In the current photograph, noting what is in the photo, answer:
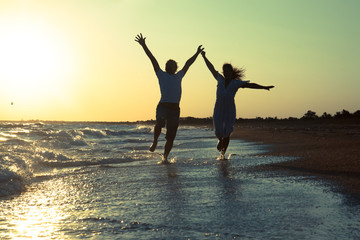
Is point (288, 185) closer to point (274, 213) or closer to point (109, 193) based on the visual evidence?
point (274, 213)

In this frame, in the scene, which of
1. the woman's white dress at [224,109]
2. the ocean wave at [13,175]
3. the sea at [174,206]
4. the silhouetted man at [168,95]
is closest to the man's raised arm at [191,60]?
the silhouetted man at [168,95]

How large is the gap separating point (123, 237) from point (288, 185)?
2.73 meters

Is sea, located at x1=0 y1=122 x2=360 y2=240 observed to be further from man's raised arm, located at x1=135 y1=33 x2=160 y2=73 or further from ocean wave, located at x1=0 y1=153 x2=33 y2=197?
man's raised arm, located at x1=135 y1=33 x2=160 y2=73

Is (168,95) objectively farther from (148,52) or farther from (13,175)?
(13,175)

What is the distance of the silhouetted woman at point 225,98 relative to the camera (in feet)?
29.1

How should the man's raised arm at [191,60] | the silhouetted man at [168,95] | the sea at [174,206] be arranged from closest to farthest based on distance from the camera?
the sea at [174,206]
the silhouetted man at [168,95]
the man's raised arm at [191,60]

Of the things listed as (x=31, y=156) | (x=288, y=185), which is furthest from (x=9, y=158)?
(x=288, y=185)

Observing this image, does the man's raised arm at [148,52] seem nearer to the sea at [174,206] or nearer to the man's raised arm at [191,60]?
the man's raised arm at [191,60]

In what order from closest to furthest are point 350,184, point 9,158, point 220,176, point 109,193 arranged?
point 109,193 < point 350,184 < point 220,176 < point 9,158

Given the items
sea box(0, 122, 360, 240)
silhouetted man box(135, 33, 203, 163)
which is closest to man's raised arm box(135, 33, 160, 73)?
silhouetted man box(135, 33, 203, 163)

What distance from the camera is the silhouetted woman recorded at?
349 inches

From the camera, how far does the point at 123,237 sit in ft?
9.57

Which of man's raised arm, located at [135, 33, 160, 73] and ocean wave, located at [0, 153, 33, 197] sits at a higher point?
man's raised arm, located at [135, 33, 160, 73]

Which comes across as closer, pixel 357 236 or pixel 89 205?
pixel 357 236
